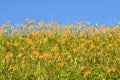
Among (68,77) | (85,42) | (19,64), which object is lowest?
(68,77)

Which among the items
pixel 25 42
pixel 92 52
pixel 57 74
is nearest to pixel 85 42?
pixel 92 52

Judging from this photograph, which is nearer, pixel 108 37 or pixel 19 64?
pixel 19 64

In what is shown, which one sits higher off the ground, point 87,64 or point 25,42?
point 25,42

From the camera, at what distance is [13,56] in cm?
1138

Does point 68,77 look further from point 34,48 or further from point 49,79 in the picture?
point 34,48

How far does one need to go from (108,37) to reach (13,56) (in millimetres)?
3594

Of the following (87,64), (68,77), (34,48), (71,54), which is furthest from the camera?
(34,48)

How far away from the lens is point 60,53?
11.4 meters

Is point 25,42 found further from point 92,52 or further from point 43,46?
point 92,52

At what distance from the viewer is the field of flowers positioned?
966 centimetres

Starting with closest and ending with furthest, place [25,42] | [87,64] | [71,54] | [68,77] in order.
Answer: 1. [68,77]
2. [87,64]
3. [71,54]
4. [25,42]

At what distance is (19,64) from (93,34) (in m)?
4.06

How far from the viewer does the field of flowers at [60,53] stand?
966 cm

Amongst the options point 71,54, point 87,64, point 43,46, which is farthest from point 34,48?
point 87,64
